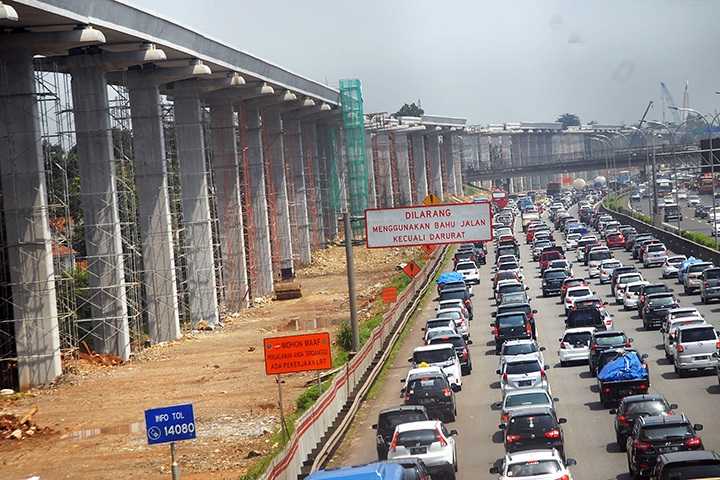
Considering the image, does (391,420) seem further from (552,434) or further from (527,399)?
(552,434)

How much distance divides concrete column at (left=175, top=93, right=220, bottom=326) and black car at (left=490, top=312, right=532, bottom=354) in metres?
20.8

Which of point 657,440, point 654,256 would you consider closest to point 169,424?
point 657,440

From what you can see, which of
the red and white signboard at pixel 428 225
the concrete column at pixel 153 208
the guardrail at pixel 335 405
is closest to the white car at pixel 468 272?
the guardrail at pixel 335 405

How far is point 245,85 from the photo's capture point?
234 ft

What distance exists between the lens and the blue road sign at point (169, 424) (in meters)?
18.4

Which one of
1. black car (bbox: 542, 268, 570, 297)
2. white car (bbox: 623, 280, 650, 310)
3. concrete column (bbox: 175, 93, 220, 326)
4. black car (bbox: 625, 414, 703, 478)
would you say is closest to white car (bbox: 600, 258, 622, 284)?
black car (bbox: 542, 268, 570, 297)

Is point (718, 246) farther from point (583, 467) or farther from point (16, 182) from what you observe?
point (583, 467)

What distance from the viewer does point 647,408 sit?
24.9 metres

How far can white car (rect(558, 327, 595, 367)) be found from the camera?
4012cm

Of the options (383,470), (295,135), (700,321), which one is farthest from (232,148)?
(383,470)

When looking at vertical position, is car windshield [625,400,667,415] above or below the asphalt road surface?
above

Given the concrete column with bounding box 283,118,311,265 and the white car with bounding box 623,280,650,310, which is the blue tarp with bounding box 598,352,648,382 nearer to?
the white car with bounding box 623,280,650,310

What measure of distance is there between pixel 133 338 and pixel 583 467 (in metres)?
38.1

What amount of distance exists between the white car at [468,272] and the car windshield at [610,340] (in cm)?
3350
